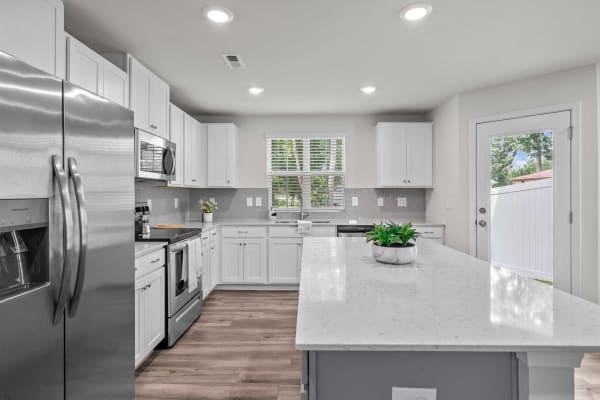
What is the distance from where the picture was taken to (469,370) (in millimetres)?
915

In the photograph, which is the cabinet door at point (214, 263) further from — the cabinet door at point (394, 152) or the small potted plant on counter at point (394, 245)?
the small potted plant on counter at point (394, 245)

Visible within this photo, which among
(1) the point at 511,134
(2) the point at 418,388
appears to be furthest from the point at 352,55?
(2) the point at 418,388

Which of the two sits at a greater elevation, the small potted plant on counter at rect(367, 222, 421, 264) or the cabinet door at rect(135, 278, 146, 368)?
the small potted plant on counter at rect(367, 222, 421, 264)

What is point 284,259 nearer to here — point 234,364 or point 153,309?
point 234,364

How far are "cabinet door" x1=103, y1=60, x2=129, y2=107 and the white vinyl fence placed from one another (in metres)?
3.77

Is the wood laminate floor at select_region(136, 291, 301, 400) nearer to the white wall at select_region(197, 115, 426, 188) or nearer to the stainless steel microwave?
the stainless steel microwave

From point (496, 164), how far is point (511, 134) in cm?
34

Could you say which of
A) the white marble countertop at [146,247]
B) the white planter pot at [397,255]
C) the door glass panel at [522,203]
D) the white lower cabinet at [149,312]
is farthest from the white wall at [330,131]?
the white planter pot at [397,255]

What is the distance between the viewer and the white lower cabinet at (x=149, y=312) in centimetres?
217

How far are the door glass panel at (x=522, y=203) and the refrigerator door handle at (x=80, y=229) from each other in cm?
373

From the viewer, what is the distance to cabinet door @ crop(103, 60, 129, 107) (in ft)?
7.44

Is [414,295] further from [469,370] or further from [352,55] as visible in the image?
[352,55]

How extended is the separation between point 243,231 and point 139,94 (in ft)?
6.79

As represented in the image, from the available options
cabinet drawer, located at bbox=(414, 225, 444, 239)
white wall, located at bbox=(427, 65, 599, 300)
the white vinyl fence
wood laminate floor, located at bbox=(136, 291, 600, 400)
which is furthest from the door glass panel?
wood laminate floor, located at bbox=(136, 291, 600, 400)
